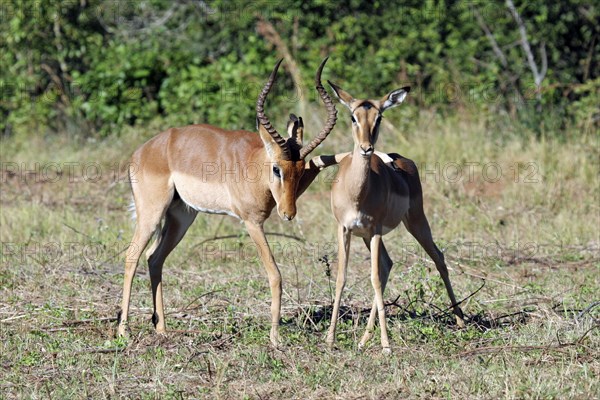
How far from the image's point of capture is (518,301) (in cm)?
686

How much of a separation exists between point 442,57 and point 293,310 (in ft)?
26.2

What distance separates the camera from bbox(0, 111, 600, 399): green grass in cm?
515

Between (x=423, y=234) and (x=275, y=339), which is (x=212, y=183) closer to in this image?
(x=275, y=339)

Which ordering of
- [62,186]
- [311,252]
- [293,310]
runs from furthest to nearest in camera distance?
[62,186]
[311,252]
[293,310]

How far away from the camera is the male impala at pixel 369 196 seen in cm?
567

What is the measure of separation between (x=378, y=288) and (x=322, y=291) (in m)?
1.40

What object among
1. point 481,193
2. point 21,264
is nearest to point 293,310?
point 21,264

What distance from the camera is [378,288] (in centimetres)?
589

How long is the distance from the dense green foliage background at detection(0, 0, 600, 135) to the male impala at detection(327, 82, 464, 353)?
250 inches

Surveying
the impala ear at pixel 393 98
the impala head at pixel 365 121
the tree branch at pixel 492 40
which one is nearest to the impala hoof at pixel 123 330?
the impala head at pixel 365 121

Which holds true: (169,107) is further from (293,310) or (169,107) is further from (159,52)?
(293,310)

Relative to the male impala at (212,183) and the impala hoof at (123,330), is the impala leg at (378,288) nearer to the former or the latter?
the male impala at (212,183)

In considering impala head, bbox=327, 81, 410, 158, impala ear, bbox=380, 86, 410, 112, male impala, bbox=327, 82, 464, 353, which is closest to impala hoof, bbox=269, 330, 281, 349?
male impala, bbox=327, 82, 464, 353

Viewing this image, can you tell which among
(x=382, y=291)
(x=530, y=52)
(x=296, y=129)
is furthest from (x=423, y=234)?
(x=530, y=52)
